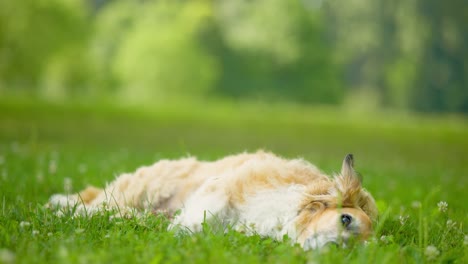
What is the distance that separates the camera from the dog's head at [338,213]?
3260 mm

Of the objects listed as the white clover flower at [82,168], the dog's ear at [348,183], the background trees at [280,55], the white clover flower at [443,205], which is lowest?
the white clover flower at [82,168]

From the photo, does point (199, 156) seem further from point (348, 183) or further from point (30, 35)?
point (30, 35)

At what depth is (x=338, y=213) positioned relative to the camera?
3230 millimetres

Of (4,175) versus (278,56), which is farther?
(278,56)

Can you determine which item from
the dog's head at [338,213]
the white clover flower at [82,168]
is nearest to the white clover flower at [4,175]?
the white clover flower at [82,168]

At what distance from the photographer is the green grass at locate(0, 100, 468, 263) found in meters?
3.26

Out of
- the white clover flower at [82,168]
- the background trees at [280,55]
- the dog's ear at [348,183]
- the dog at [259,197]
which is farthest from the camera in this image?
the background trees at [280,55]

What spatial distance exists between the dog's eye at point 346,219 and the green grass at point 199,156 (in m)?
0.17

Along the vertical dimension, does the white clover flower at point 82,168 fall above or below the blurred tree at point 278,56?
below

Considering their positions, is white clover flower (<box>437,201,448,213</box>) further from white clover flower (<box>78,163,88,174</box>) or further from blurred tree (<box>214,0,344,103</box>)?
blurred tree (<box>214,0,344,103</box>)

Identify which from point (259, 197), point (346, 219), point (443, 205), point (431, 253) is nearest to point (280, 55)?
point (443, 205)

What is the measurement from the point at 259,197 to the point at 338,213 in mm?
864

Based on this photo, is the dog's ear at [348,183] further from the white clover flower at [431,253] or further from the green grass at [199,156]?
the white clover flower at [431,253]

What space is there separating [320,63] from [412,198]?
3439 centimetres
